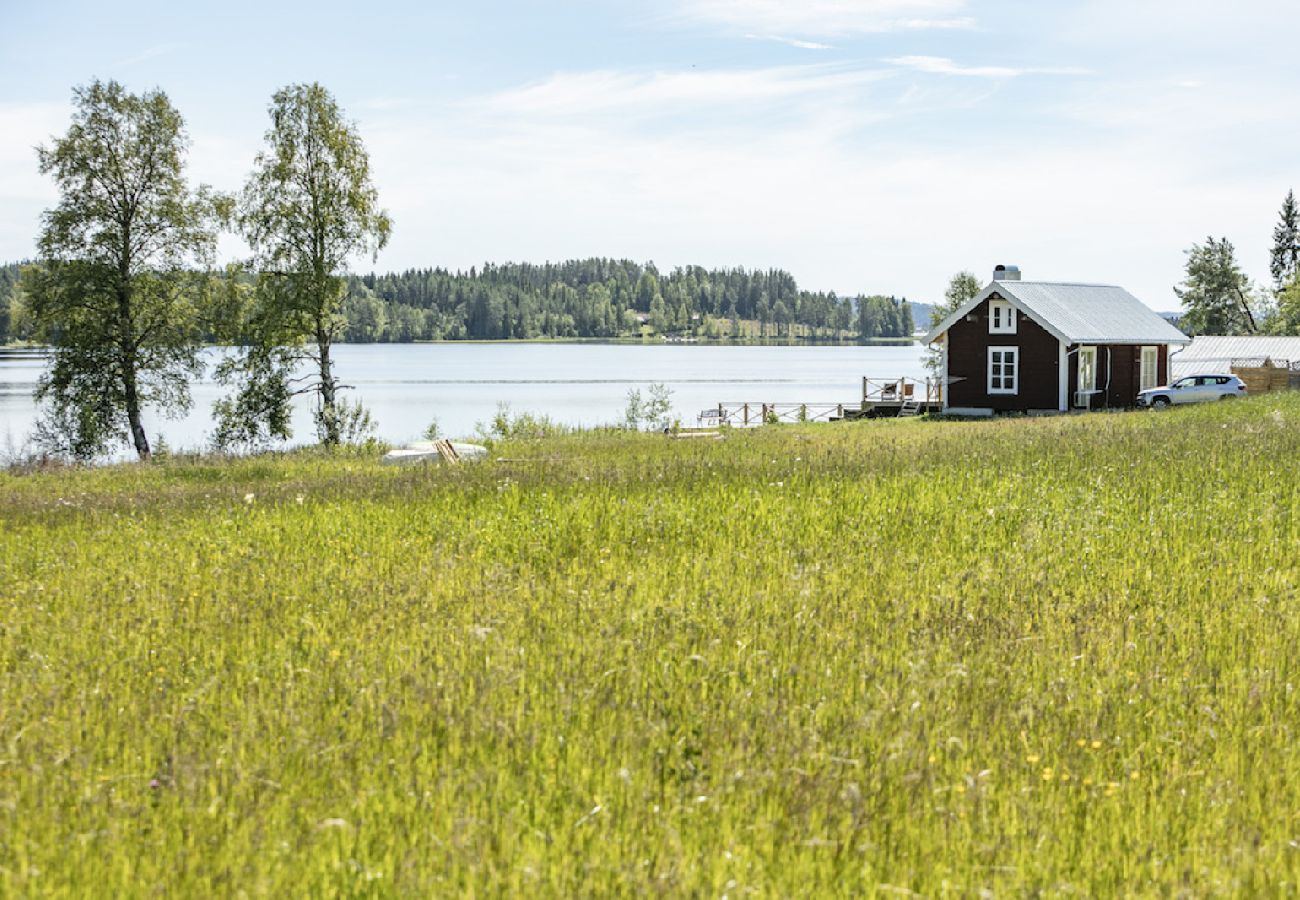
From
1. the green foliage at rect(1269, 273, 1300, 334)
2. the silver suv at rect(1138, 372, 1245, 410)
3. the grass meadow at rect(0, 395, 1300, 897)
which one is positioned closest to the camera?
the grass meadow at rect(0, 395, 1300, 897)

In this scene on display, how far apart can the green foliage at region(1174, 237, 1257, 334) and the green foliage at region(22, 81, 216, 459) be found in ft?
285

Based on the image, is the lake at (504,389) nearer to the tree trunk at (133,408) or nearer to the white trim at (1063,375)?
the tree trunk at (133,408)

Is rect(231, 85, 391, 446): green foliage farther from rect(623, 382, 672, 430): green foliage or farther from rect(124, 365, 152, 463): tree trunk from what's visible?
rect(623, 382, 672, 430): green foliage

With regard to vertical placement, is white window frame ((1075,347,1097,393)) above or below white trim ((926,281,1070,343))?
below

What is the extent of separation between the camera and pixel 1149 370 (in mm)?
52125

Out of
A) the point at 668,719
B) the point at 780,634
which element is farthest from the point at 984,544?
the point at 668,719

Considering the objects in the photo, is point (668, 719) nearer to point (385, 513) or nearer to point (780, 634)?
point (780, 634)

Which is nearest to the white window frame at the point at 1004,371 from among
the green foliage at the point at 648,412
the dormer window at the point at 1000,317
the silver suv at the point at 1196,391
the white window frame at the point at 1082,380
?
the dormer window at the point at 1000,317

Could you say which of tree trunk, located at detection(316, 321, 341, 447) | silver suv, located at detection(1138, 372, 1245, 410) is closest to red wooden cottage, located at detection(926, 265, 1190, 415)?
silver suv, located at detection(1138, 372, 1245, 410)

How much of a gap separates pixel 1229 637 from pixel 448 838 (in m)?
5.46

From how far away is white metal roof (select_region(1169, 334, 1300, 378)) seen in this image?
6662 centimetres

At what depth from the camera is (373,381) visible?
131875mm

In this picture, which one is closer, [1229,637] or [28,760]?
[28,760]

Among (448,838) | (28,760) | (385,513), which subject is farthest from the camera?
(385,513)
